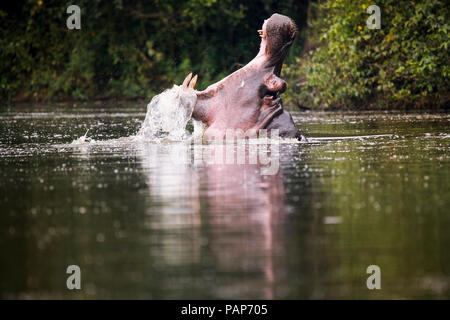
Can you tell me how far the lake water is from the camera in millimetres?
5723

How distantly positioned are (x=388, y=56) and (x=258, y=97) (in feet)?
37.5

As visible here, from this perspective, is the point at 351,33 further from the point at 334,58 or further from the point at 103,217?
the point at 103,217

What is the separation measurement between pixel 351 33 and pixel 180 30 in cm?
1496

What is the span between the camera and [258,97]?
15.3 metres

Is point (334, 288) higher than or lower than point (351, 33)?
lower

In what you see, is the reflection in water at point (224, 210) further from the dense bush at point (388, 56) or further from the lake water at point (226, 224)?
the dense bush at point (388, 56)

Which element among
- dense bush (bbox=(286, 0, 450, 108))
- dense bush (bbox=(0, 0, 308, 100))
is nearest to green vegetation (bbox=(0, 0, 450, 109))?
dense bush (bbox=(0, 0, 308, 100))

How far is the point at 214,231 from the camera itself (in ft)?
23.3

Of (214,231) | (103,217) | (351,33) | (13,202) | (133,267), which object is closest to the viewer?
(133,267)

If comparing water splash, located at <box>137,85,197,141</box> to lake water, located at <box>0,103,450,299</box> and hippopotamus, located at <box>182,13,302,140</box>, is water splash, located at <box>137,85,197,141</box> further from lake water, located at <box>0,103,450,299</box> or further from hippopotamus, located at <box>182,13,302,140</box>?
lake water, located at <box>0,103,450,299</box>

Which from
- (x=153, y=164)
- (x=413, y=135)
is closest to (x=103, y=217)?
(x=153, y=164)

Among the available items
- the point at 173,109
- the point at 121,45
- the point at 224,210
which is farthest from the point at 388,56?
the point at 224,210

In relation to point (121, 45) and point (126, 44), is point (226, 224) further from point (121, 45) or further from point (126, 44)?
point (126, 44)

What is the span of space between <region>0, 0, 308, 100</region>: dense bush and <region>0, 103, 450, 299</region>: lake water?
25.0 meters
